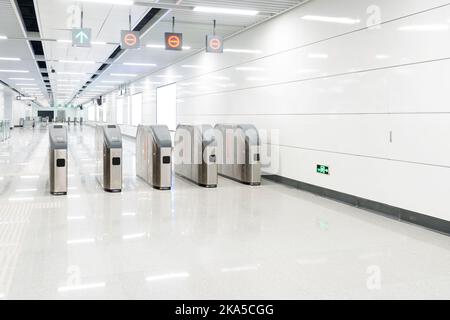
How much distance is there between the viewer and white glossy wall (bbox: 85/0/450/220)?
15.7 ft

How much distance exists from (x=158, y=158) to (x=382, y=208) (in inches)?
146

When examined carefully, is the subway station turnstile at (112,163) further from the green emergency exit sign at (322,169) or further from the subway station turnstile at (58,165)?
the green emergency exit sign at (322,169)

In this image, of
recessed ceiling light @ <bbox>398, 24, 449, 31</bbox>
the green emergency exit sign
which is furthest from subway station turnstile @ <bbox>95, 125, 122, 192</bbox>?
recessed ceiling light @ <bbox>398, 24, 449, 31</bbox>

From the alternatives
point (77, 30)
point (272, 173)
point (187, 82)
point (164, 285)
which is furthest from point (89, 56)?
point (164, 285)

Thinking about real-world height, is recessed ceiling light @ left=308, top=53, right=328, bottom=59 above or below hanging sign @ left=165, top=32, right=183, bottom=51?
below

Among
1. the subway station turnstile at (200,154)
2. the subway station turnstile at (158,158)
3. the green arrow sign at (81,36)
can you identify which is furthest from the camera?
the green arrow sign at (81,36)

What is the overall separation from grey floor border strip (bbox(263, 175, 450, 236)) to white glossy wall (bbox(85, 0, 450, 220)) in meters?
0.10

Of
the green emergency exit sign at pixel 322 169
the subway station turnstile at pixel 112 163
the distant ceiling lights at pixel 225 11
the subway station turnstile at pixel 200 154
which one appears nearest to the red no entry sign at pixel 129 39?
the distant ceiling lights at pixel 225 11

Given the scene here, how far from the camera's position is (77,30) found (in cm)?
814

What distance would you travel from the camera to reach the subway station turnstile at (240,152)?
7934 mm

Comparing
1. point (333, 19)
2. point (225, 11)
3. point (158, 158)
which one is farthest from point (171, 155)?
point (333, 19)

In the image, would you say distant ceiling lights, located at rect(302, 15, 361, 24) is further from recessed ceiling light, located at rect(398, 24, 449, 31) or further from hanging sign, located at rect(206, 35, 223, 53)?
hanging sign, located at rect(206, 35, 223, 53)
